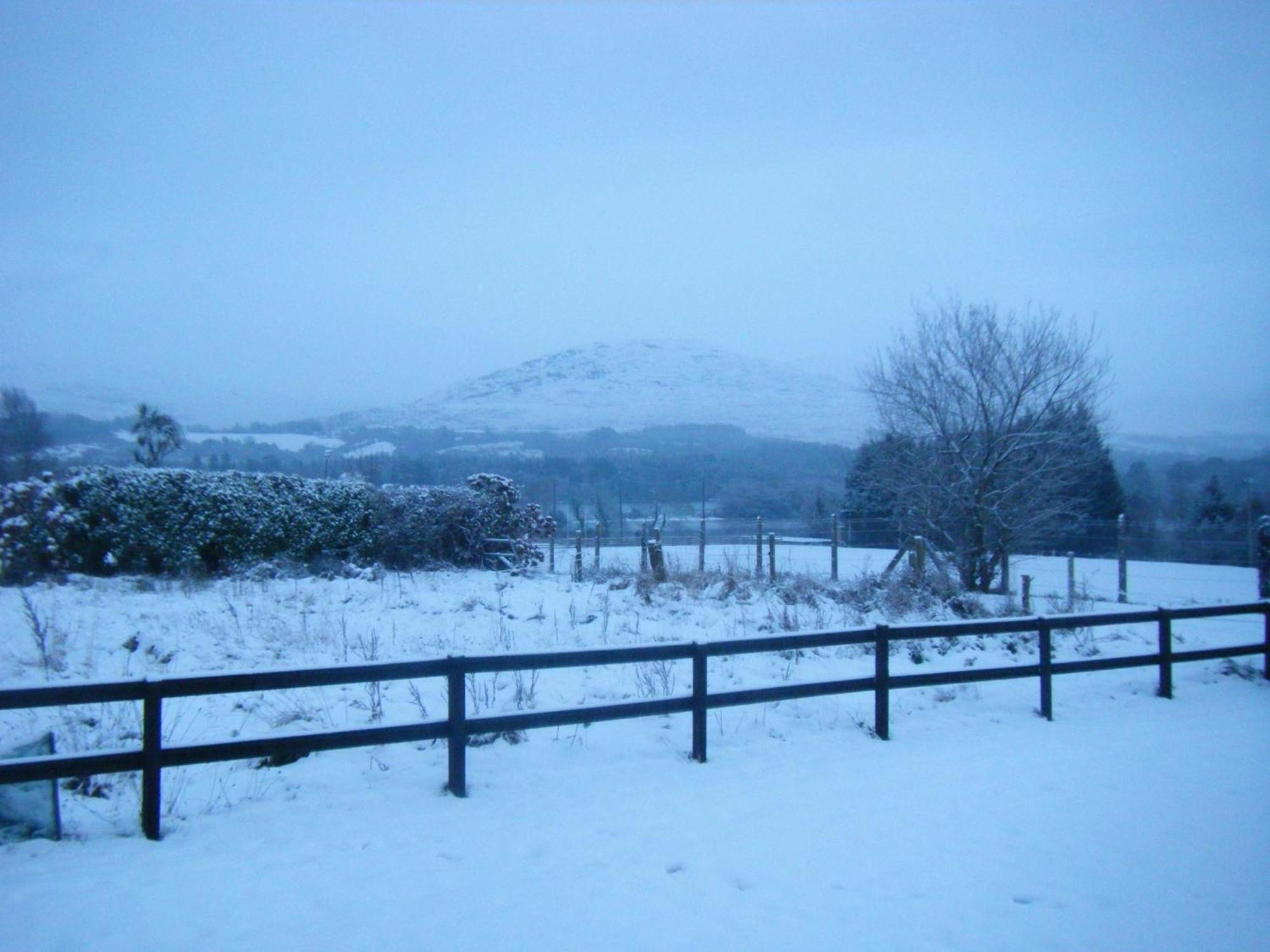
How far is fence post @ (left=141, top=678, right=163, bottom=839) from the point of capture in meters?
5.80

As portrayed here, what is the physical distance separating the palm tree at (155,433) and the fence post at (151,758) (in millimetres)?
22862

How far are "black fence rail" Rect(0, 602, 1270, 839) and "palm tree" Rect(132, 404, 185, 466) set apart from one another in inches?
881

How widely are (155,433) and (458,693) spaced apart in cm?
2462

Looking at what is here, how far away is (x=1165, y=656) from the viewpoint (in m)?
10.4

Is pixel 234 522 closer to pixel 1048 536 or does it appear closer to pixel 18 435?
pixel 18 435

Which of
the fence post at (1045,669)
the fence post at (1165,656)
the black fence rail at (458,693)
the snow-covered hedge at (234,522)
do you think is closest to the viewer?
the black fence rail at (458,693)

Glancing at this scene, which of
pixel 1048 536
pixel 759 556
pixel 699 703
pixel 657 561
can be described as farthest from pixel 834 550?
pixel 699 703

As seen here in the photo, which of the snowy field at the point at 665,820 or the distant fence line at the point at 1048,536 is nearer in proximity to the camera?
the snowy field at the point at 665,820

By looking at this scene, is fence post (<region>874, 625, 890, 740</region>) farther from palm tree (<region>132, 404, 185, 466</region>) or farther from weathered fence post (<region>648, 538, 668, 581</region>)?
palm tree (<region>132, 404, 185, 466</region>)

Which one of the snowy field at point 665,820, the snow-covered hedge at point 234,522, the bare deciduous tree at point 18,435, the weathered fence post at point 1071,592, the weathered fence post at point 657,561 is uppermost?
the bare deciduous tree at point 18,435

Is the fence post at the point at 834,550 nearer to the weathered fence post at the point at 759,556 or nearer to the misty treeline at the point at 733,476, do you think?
the misty treeline at the point at 733,476

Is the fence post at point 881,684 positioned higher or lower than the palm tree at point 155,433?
lower

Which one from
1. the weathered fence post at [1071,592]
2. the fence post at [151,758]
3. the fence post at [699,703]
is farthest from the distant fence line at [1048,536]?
the fence post at [151,758]

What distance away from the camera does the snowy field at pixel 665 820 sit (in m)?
4.76
